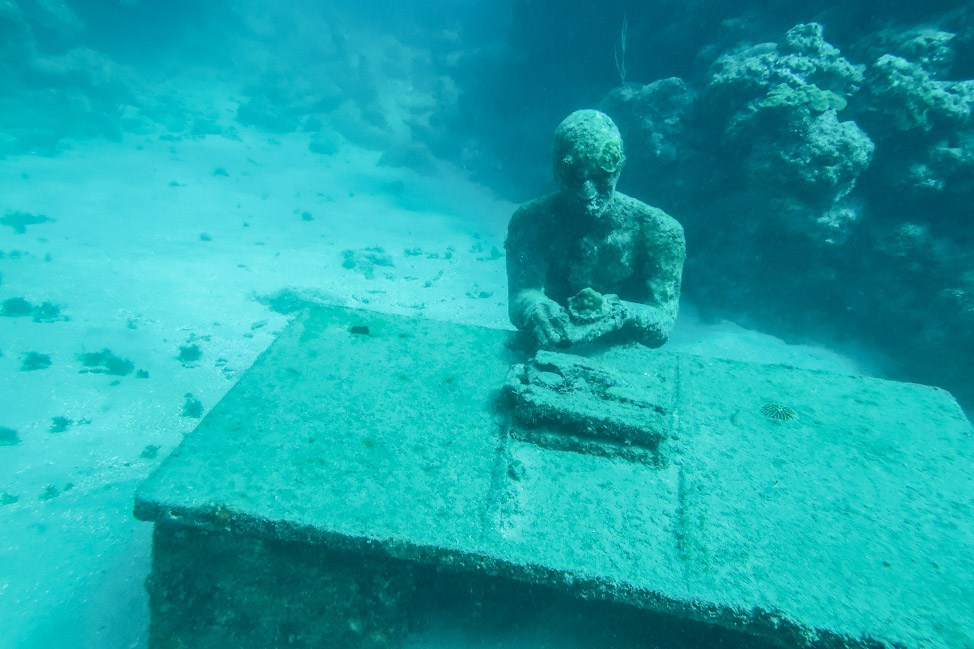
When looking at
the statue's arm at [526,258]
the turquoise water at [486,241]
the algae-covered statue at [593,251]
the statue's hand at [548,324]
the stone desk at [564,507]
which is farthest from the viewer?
the statue's arm at [526,258]

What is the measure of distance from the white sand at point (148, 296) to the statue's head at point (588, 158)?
8.20 ft

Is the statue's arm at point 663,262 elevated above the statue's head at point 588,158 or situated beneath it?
situated beneath

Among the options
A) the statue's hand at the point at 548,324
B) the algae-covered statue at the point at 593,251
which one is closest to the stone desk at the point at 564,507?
the statue's hand at the point at 548,324

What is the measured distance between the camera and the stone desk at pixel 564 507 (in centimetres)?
174

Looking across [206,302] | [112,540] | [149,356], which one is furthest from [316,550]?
[206,302]

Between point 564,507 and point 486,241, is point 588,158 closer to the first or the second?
Answer: point 564,507

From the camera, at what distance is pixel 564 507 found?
6.56 ft

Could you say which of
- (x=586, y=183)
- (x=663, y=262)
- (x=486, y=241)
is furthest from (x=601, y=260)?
(x=486, y=241)

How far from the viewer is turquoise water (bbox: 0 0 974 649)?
3143 mm

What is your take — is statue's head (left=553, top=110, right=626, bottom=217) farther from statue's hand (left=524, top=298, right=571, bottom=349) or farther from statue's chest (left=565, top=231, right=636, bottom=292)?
statue's hand (left=524, top=298, right=571, bottom=349)

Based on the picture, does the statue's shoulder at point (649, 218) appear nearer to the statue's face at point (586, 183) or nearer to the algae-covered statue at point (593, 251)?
the algae-covered statue at point (593, 251)

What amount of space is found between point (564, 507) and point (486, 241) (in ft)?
37.1

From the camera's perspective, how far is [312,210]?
44.4 ft

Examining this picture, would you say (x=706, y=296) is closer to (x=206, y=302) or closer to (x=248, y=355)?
(x=248, y=355)
